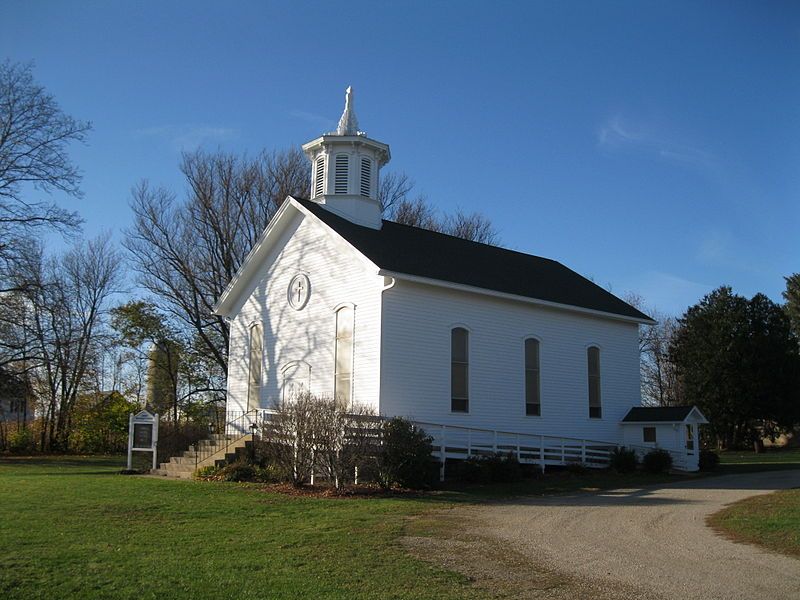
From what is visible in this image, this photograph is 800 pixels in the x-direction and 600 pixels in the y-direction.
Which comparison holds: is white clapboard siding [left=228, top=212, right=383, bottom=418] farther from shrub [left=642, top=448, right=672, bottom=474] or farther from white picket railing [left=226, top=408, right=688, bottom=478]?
shrub [left=642, top=448, right=672, bottom=474]

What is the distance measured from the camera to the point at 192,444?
2452 centimetres

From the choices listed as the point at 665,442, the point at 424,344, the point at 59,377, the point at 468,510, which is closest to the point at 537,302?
the point at 424,344

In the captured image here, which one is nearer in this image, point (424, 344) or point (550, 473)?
point (424, 344)

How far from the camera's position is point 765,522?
42.4 feet

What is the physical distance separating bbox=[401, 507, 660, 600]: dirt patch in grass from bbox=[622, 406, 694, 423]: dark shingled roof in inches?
635

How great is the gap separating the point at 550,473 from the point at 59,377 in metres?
31.3

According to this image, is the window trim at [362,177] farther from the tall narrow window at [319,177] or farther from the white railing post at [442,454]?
the white railing post at [442,454]

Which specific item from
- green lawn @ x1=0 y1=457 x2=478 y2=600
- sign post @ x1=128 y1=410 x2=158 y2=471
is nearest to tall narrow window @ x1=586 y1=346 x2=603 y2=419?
green lawn @ x1=0 y1=457 x2=478 y2=600

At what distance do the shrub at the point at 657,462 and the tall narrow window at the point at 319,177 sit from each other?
14.3 metres

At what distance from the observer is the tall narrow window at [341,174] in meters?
27.3

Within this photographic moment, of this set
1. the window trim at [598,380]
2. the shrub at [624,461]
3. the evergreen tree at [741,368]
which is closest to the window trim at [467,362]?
the window trim at [598,380]

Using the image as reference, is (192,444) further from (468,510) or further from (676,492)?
(676,492)

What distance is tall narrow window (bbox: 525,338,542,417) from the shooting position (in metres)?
25.5

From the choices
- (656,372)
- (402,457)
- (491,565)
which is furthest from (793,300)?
(491,565)
